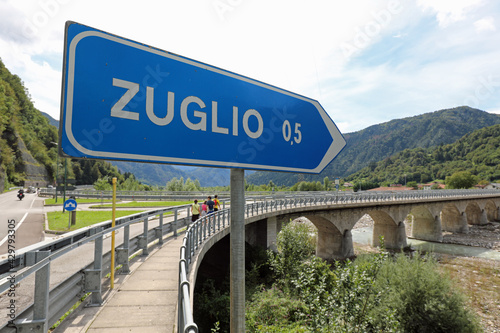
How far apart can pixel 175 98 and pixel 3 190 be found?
6437 centimetres

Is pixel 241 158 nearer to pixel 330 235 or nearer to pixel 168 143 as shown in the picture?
pixel 168 143

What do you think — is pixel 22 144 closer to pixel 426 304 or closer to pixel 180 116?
pixel 426 304

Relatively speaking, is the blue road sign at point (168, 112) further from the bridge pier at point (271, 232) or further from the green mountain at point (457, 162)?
the green mountain at point (457, 162)

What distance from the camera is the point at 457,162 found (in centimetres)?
15312

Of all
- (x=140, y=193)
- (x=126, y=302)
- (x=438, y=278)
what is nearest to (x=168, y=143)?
(x=126, y=302)

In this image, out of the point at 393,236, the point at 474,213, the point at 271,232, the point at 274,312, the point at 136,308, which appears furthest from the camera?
the point at 474,213

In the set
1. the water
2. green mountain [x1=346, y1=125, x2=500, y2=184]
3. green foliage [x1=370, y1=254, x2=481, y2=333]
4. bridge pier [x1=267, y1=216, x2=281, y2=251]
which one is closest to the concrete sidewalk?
green foliage [x1=370, y1=254, x2=481, y2=333]

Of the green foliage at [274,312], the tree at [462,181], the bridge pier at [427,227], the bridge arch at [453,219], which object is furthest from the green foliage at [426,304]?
the tree at [462,181]

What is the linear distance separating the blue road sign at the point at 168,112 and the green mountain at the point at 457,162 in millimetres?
160721

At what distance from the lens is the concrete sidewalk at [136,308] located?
12.9 ft

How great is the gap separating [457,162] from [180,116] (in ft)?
633

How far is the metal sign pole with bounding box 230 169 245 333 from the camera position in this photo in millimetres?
1743

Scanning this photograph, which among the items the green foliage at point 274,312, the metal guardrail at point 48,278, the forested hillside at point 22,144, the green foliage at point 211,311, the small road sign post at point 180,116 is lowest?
the green foliage at point 274,312

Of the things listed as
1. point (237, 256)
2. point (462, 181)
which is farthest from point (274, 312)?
point (462, 181)
